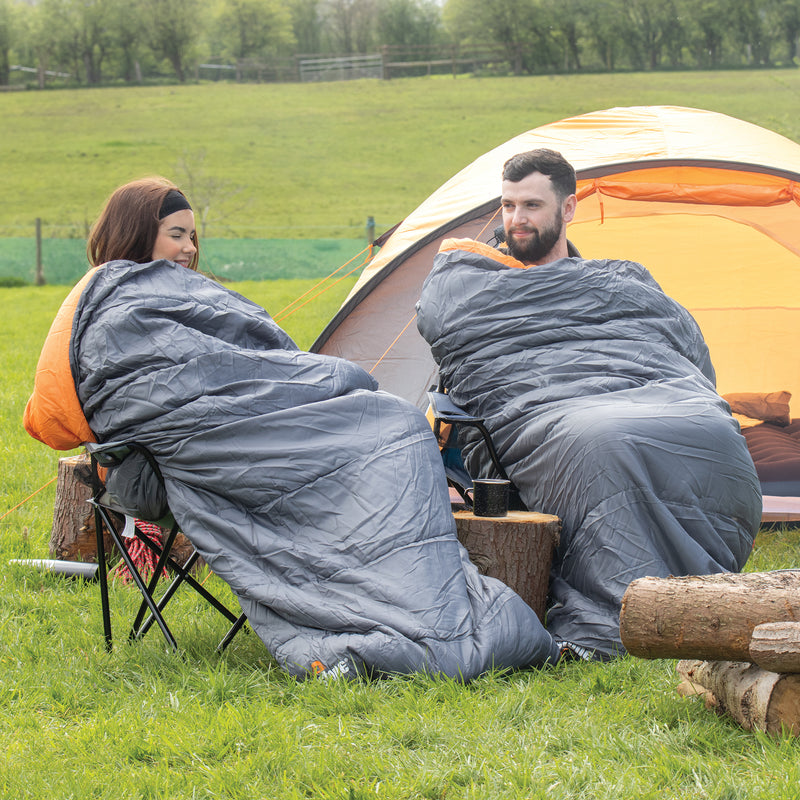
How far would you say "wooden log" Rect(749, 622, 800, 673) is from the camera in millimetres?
1851

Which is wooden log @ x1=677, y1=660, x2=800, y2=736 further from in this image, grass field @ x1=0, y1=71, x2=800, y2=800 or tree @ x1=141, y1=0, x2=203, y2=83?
tree @ x1=141, y1=0, x2=203, y2=83

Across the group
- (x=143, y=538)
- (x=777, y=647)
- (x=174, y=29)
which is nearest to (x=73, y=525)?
(x=143, y=538)

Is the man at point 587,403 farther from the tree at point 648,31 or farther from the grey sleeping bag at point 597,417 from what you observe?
the tree at point 648,31

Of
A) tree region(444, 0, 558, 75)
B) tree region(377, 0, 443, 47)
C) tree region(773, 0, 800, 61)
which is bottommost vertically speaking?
tree region(773, 0, 800, 61)

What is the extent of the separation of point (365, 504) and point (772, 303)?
129 inches

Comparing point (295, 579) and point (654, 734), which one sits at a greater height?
point (295, 579)

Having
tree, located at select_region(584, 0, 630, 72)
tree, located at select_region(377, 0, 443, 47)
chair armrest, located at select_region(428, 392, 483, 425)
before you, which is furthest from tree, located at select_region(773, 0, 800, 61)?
chair armrest, located at select_region(428, 392, 483, 425)

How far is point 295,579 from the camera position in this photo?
97.2 inches

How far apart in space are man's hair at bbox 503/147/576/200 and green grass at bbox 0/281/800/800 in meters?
1.70

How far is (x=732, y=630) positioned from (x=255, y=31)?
53150 mm

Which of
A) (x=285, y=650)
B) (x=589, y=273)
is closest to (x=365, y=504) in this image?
(x=285, y=650)

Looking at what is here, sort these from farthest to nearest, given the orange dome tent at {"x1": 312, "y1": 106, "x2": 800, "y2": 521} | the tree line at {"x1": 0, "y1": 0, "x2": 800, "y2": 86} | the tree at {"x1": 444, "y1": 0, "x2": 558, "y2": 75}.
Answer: the tree at {"x1": 444, "y1": 0, "x2": 558, "y2": 75}
the tree line at {"x1": 0, "y1": 0, "x2": 800, "y2": 86}
the orange dome tent at {"x1": 312, "y1": 106, "x2": 800, "y2": 521}

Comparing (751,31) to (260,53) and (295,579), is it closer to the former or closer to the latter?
(260,53)

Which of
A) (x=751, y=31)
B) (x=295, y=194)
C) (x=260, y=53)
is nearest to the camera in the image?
(x=295, y=194)
